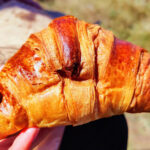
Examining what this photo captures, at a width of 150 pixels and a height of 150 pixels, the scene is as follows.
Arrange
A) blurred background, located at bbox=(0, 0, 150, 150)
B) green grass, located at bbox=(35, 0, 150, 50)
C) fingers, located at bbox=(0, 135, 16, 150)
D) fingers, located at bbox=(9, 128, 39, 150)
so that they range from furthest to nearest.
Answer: green grass, located at bbox=(35, 0, 150, 50) < blurred background, located at bbox=(0, 0, 150, 150) < fingers, located at bbox=(0, 135, 16, 150) < fingers, located at bbox=(9, 128, 39, 150)

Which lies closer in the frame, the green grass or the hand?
the hand

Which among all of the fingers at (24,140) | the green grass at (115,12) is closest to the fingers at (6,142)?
the fingers at (24,140)

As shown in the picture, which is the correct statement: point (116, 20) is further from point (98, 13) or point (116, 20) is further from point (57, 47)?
point (57, 47)

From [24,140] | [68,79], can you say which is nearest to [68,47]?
[68,79]

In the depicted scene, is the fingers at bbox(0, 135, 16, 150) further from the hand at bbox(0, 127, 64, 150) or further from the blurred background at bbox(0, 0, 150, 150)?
the blurred background at bbox(0, 0, 150, 150)

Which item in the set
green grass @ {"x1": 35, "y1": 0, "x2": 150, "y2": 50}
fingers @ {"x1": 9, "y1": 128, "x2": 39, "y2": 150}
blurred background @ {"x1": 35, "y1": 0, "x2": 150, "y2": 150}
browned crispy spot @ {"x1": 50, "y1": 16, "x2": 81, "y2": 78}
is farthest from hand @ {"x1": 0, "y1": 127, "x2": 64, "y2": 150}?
green grass @ {"x1": 35, "y1": 0, "x2": 150, "y2": 50}

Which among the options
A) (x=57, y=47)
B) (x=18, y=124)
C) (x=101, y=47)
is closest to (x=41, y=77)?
(x=57, y=47)
